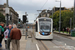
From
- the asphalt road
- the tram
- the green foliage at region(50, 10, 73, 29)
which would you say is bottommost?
the asphalt road

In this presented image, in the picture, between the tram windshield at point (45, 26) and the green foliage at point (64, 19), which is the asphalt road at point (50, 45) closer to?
the tram windshield at point (45, 26)

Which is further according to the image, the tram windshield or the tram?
the tram windshield

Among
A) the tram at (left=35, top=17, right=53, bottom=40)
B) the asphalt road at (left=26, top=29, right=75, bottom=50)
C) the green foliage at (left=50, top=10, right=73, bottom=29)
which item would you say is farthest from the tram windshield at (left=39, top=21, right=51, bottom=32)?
the green foliage at (left=50, top=10, right=73, bottom=29)

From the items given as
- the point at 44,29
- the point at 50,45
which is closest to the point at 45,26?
the point at 44,29

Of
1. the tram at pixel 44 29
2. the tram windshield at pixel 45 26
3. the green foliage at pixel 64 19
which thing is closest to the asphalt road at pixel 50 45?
the tram at pixel 44 29

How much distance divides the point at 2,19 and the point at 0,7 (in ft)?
112

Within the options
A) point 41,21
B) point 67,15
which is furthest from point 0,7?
point 41,21

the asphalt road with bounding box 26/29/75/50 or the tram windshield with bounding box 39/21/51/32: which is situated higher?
the tram windshield with bounding box 39/21/51/32

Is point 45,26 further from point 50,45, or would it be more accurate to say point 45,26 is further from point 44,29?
point 50,45

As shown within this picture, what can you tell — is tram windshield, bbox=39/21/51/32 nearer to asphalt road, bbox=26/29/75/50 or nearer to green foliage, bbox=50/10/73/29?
asphalt road, bbox=26/29/75/50

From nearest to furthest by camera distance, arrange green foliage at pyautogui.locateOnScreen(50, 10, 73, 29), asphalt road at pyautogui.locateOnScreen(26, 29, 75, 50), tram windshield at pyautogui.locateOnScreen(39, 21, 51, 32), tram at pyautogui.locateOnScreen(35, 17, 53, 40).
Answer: asphalt road at pyautogui.locateOnScreen(26, 29, 75, 50) < tram at pyautogui.locateOnScreen(35, 17, 53, 40) < tram windshield at pyautogui.locateOnScreen(39, 21, 51, 32) < green foliage at pyautogui.locateOnScreen(50, 10, 73, 29)

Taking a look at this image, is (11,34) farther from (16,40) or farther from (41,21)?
(41,21)

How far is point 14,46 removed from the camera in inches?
318

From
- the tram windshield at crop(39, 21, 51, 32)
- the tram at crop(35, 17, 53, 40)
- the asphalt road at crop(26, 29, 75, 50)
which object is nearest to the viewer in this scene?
the asphalt road at crop(26, 29, 75, 50)
